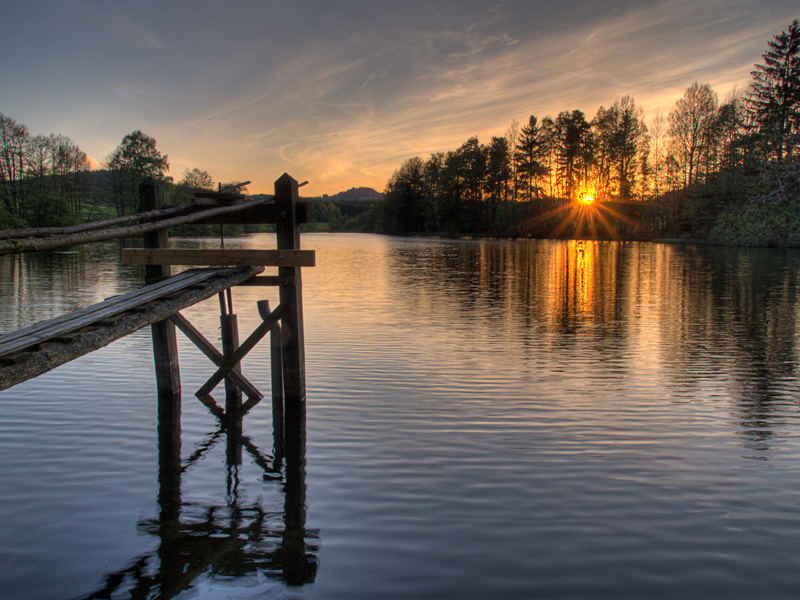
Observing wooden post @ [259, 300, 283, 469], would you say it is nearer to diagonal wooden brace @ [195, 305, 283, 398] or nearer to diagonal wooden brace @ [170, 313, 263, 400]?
diagonal wooden brace @ [195, 305, 283, 398]

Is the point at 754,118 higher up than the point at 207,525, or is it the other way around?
the point at 754,118

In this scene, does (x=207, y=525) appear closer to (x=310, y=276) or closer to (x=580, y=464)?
(x=580, y=464)

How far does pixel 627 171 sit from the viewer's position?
84938 mm

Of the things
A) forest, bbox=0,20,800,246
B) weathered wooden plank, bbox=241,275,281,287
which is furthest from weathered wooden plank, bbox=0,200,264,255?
forest, bbox=0,20,800,246

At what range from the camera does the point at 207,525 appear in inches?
191

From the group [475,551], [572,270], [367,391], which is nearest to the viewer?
[475,551]

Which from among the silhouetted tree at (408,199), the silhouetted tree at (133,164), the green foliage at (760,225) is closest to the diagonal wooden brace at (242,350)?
the green foliage at (760,225)

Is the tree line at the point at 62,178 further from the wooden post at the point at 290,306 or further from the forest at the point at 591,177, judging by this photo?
the wooden post at the point at 290,306

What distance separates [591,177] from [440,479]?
96.5 meters

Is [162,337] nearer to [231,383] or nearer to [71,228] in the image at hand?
[231,383]

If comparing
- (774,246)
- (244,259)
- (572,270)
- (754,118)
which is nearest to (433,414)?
(244,259)

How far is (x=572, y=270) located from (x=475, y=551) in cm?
3189

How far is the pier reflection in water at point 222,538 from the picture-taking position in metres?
4.05

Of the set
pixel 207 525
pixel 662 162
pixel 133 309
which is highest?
pixel 662 162
